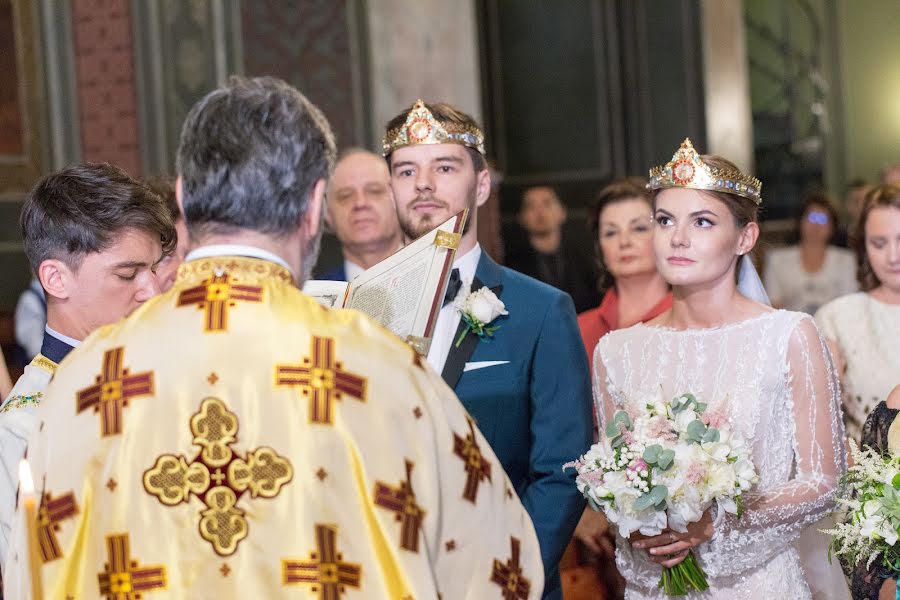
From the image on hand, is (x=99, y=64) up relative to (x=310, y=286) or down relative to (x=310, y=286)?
up

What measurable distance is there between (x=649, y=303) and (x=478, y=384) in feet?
6.06

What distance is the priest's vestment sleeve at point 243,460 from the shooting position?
6.17 ft

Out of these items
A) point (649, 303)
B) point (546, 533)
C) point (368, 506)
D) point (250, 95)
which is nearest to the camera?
point (368, 506)

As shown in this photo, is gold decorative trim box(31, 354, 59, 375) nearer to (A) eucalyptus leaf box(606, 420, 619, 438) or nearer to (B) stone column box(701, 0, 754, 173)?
(A) eucalyptus leaf box(606, 420, 619, 438)

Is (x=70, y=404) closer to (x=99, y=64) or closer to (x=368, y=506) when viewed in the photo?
(x=368, y=506)

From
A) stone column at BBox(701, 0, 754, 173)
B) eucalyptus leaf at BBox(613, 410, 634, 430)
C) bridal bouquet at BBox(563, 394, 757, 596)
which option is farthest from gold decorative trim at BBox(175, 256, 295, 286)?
stone column at BBox(701, 0, 754, 173)

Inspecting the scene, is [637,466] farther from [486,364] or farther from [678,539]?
[486,364]

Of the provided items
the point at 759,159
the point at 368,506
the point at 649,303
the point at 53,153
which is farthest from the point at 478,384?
the point at 759,159

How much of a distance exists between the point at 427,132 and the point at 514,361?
0.68 metres

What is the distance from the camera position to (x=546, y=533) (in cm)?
292

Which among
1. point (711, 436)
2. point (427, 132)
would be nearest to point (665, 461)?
point (711, 436)

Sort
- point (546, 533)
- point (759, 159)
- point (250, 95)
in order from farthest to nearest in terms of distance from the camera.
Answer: point (759, 159) < point (546, 533) < point (250, 95)

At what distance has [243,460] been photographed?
74.2 inches

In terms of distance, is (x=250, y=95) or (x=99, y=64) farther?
(x=99, y=64)
